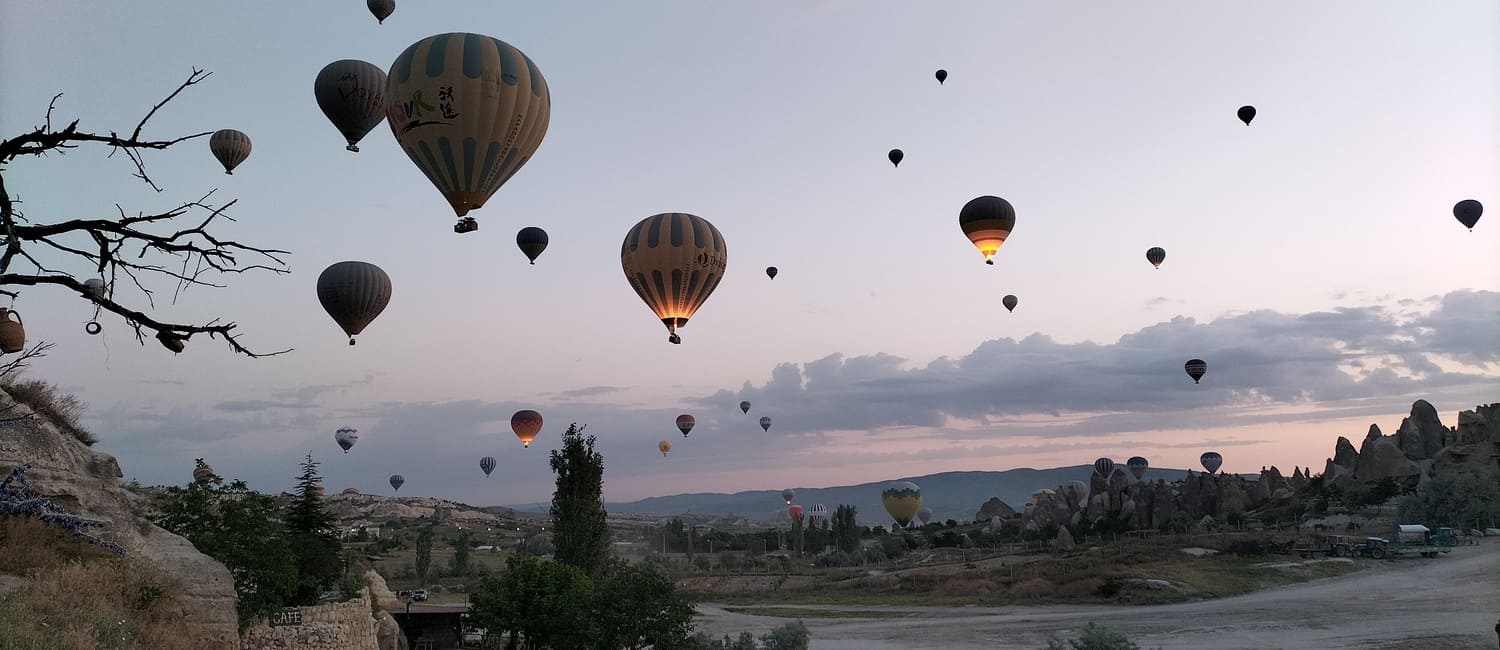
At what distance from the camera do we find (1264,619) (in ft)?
137

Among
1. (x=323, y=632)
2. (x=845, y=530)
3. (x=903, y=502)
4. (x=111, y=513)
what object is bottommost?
(x=845, y=530)

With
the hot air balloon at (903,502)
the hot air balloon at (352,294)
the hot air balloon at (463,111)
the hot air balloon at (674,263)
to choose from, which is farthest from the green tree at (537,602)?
the hot air balloon at (903,502)

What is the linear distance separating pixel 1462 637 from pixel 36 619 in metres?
42.1

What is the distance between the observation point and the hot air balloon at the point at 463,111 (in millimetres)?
29312

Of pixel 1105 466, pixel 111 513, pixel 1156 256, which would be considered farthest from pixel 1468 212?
→ pixel 1105 466

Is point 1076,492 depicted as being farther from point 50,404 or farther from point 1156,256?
point 50,404

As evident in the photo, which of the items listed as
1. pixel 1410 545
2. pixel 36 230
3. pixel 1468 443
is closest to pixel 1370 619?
pixel 1410 545

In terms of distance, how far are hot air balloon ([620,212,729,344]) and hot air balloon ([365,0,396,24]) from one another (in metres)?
18.5

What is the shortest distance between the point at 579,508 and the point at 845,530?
96.3 meters

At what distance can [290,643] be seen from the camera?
1106 inches

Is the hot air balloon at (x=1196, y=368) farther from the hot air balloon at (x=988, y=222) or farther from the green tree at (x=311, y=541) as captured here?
the green tree at (x=311, y=541)

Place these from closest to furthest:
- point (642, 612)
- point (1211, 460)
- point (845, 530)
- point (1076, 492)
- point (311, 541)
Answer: point (642, 612) → point (311, 541) → point (1211, 460) → point (845, 530) → point (1076, 492)

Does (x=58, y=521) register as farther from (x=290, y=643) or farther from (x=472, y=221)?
(x=472, y=221)

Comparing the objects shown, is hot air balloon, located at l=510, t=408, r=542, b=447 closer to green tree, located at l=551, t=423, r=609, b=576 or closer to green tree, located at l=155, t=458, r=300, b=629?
green tree, located at l=551, t=423, r=609, b=576
